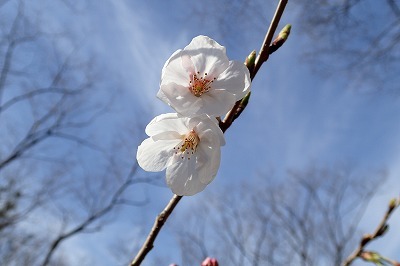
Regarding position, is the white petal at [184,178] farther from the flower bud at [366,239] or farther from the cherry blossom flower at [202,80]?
the flower bud at [366,239]

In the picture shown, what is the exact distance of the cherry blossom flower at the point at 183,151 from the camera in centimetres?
55

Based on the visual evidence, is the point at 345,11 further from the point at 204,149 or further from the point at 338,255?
the point at 204,149

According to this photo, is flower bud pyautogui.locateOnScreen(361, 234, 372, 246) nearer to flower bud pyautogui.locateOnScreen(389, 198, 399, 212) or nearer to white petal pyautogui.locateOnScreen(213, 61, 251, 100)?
flower bud pyautogui.locateOnScreen(389, 198, 399, 212)

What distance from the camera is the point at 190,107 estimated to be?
0.53 metres

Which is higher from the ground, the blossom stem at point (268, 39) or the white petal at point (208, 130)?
the blossom stem at point (268, 39)

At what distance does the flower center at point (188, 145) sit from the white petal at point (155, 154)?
0.02 m

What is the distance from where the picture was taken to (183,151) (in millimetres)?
640

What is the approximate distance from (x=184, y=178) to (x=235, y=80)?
17 centimetres

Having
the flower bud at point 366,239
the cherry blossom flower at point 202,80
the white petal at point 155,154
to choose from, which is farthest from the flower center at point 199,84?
the flower bud at point 366,239

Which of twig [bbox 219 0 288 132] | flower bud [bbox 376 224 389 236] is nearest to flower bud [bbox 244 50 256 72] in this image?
twig [bbox 219 0 288 132]

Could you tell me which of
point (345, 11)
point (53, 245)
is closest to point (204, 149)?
point (345, 11)

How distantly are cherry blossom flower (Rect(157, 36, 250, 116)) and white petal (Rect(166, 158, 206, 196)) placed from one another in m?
0.12

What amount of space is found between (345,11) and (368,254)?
5.20m

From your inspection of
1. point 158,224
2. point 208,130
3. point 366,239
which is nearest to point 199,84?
point 208,130
